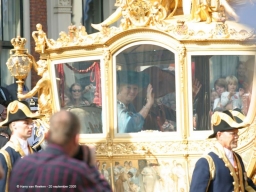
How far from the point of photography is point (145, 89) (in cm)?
1117

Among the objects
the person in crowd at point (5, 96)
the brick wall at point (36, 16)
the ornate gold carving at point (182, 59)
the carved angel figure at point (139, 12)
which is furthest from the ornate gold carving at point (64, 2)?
the ornate gold carving at point (182, 59)

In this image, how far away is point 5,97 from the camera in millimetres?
16516

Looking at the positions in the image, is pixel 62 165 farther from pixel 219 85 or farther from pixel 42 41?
pixel 42 41

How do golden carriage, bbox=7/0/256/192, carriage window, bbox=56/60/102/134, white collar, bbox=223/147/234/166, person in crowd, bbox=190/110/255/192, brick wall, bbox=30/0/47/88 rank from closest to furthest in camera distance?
person in crowd, bbox=190/110/255/192, white collar, bbox=223/147/234/166, golden carriage, bbox=7/0/256/192, carriage window, bbox=56/60/102/134, brick wall, bbox=30/0/47/88

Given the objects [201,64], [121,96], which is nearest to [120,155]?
[121,96]

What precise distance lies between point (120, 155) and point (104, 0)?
432 inches

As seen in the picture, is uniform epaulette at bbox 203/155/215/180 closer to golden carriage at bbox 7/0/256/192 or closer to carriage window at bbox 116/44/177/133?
golden carriage at bbox 7/0/256/192

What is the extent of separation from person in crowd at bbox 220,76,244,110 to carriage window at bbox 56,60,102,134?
4.83 ft

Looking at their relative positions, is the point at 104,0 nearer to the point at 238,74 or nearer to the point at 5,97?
the point at 5,97

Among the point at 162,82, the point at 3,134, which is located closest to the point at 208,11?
the point at 162,82

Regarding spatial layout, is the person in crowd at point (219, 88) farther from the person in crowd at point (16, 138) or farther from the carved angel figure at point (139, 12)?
the person in crowd at point (16, 138)

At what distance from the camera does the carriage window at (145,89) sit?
36.3ft

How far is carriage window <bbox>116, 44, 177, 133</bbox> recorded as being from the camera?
Answer: 1106cm

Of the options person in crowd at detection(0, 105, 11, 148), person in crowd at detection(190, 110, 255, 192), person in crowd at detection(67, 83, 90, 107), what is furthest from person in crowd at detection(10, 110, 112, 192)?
person in crowd at detection(0, 105, 11, 148)
